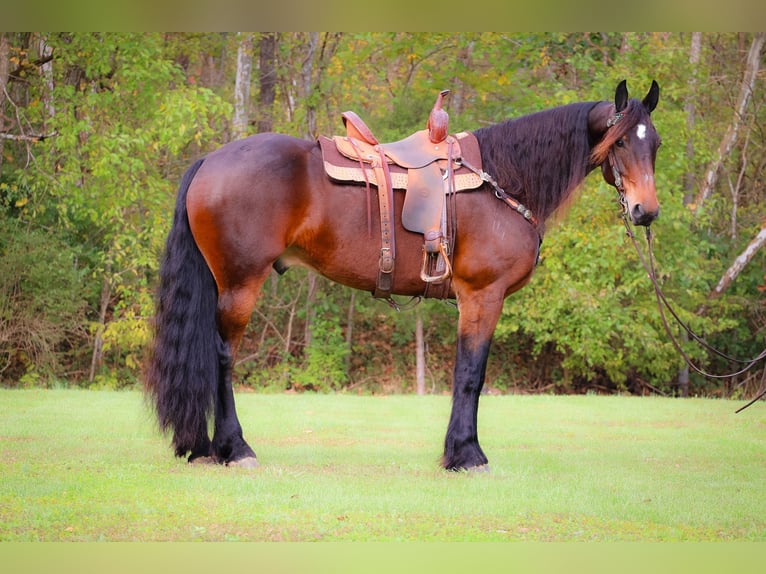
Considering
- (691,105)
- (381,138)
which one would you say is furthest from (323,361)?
(691,105)

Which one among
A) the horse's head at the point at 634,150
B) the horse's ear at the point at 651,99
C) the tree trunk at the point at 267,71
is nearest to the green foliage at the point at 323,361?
the tree trunk at the point at 267,71

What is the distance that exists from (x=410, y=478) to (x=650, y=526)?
1.42 m

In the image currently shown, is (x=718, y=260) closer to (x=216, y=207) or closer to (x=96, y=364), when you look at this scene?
(x=96, y=364)

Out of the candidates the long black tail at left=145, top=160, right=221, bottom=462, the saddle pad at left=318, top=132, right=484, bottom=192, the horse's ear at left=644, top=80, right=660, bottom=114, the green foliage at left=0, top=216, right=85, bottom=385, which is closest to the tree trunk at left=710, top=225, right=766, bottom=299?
the horse's ear at left=644, top=80, right=660, bottom=114

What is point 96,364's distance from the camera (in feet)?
43.6

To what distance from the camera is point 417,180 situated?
17.5ft

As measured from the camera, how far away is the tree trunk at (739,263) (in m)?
12.6

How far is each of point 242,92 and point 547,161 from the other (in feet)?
30.4

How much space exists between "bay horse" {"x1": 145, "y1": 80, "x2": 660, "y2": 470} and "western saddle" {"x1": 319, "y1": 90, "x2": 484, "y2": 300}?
2.6 inches

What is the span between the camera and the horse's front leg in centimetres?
527

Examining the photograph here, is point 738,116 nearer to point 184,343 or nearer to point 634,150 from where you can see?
point 634,150

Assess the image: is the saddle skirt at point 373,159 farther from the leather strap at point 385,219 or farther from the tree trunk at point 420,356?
the tree trunk at point 420,356

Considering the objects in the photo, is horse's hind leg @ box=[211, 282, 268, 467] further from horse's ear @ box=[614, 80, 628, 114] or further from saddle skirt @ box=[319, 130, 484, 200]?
horse's ear @ box=[614, 80, 628, 114]
